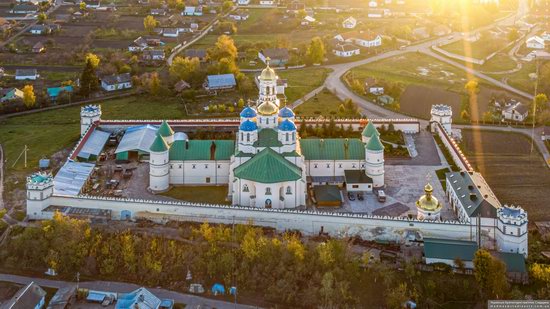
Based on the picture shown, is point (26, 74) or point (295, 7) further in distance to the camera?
point (295, 7)

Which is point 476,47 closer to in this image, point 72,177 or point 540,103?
point 540,103

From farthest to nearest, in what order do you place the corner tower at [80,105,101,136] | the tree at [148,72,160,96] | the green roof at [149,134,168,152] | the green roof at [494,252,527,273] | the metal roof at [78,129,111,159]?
the tree at [148,72,160,96]
the corner tower at [80,105,101,136]
the metal roof at [78,129,111,159]
the green roof at [149,134,168,152]
the green roof at [494,252,527,273]

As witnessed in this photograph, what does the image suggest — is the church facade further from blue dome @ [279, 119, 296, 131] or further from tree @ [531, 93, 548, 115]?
tree @ [531, 93, 548, 115]

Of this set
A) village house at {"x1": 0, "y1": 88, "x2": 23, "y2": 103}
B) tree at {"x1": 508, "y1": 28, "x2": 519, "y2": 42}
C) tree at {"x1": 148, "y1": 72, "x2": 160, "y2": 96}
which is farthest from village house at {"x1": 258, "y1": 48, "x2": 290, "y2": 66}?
tree at {"x1": 508, "y1": 28, "x2": 519, "y2": 42}

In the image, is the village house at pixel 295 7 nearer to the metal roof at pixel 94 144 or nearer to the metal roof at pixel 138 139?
the metal roof at pixel 138 139

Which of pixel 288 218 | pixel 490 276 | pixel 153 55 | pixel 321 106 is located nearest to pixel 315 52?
pixel 321 106

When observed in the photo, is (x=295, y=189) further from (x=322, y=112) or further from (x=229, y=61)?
(x=229, y=61)

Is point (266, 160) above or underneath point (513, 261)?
above
